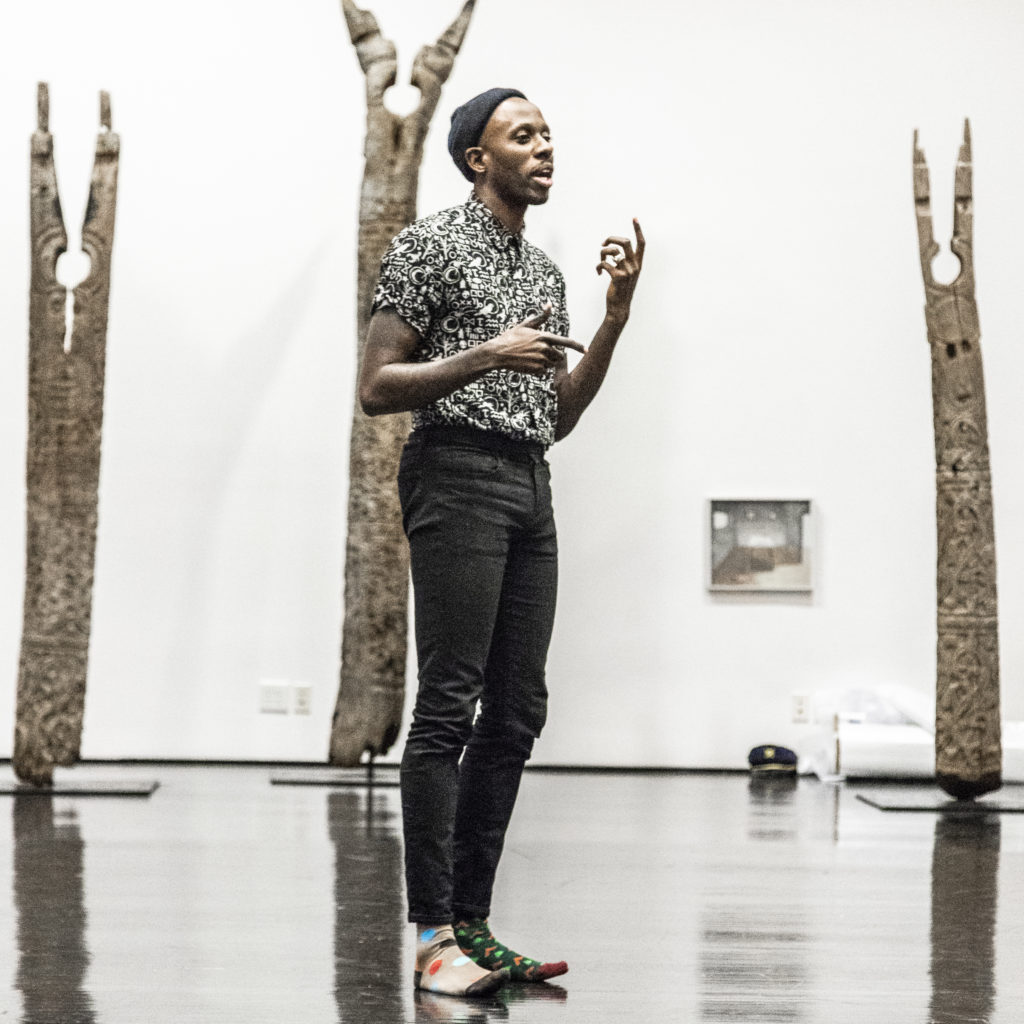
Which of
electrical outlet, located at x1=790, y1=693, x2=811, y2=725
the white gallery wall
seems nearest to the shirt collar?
the white gallery wall

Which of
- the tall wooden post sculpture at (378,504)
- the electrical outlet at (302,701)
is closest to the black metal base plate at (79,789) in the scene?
the tall wooden post sculpture at (378,504)

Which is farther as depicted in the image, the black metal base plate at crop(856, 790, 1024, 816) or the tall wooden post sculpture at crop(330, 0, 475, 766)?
the tall wooden post sculpture at crop(330, 0, 475, 766)

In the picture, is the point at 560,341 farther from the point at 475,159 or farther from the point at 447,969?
the point at 447,969

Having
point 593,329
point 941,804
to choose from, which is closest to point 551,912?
point 941,804

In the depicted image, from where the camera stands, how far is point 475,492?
91.5 inches

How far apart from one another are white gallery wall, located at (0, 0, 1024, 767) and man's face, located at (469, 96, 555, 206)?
3.58 metres

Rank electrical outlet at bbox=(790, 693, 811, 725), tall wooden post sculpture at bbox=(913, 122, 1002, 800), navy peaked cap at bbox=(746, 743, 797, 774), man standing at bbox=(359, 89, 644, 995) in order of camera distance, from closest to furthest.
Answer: man standing at bbox=(359, 89, 644, 995), tall wooden post sculpture at bbox=(913, 122, 1002, 800), navy peaked cap at bbox=(746, 743, 797, 774), electrical outlet at bbox=(790, 693, 811, 725)

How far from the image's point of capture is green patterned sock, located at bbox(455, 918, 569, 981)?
243cm

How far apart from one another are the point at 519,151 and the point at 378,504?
3.12 metres

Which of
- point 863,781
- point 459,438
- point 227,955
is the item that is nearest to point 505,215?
point 459,438

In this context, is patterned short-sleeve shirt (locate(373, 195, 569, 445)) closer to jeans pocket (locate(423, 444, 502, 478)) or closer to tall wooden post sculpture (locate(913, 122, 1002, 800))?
jeans pocket (locate(423, 444, 502, 478))

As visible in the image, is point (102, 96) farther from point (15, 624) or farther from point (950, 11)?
point (950, 11)

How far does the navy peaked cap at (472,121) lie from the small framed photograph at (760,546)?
12.1 ft

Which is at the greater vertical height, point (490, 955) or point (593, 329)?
point (593, 329)
